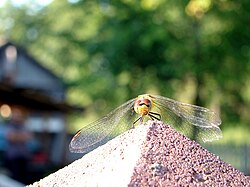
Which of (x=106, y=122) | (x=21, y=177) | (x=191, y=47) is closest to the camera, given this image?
(x=106, y=122)

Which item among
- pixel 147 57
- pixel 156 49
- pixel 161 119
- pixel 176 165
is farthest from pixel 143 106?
pixel 147 57

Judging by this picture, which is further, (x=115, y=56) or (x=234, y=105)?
(x=234, y=105)

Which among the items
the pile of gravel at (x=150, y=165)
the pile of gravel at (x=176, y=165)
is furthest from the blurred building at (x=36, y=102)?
the pile of gravel at (x=176, y=165)

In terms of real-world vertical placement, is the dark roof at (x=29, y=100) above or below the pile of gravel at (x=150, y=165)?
above

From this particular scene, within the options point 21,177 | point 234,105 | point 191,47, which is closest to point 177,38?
point 191,47

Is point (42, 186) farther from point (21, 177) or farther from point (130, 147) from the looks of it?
point (21, 177)

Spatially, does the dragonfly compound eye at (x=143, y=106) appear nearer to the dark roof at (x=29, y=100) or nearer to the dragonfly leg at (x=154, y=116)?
the dragonfly leg at (x=154, y=116)

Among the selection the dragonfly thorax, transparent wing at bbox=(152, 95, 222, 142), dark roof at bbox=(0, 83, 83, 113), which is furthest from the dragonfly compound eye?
dark roof at bbox=(0, 83, 83, 113)

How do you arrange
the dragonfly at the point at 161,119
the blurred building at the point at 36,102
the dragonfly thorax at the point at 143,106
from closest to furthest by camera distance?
the dragonfly thorax at the point at 143,106
the dragonfly at the point at 161,119
the blurred building at the point at 36,102
